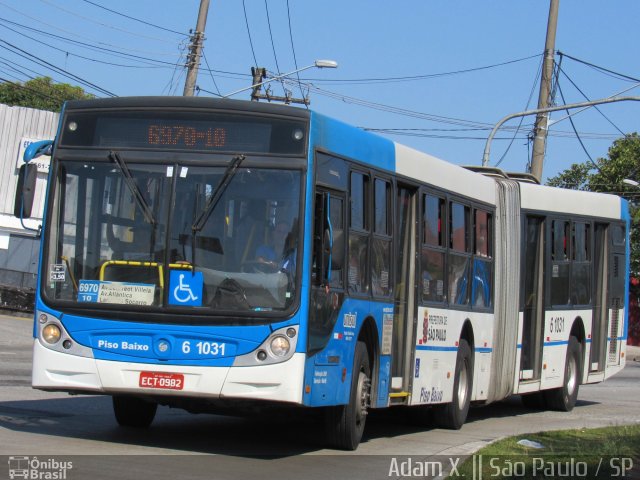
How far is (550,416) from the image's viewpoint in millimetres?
18109

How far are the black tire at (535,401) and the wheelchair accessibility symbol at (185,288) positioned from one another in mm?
10298

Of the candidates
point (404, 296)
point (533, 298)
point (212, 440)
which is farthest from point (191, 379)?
point (533, 298)

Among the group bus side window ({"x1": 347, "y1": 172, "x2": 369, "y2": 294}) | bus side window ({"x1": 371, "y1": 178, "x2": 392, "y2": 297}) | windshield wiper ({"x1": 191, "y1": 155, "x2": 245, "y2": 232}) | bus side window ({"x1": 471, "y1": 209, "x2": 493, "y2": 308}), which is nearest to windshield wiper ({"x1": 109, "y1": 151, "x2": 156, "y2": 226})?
windshield wiper ({"x1": 191, "y1": 155, "x2": 245, "y2": 232})

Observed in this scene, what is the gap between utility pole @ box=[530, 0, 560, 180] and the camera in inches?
1096

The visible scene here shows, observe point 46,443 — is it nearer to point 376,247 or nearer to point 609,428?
point 376,247

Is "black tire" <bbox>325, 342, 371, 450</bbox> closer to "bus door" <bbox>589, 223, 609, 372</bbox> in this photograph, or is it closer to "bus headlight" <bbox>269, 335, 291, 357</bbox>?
"bus headlight" <bbox>269, 335, 291, 357</bbox>

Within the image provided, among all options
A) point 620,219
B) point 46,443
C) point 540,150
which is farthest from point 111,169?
point 540,150

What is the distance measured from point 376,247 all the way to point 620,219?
9564mm

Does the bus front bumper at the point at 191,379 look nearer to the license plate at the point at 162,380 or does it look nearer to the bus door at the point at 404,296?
the license plate at the point at 162,380

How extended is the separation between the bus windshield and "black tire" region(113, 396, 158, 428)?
194 cm

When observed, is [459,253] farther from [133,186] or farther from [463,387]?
[133,186]

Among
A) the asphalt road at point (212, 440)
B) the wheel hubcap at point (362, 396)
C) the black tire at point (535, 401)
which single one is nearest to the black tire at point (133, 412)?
the asphalt road at point (212, 440)

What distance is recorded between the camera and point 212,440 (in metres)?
11.8

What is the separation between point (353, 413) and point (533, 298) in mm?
7152
